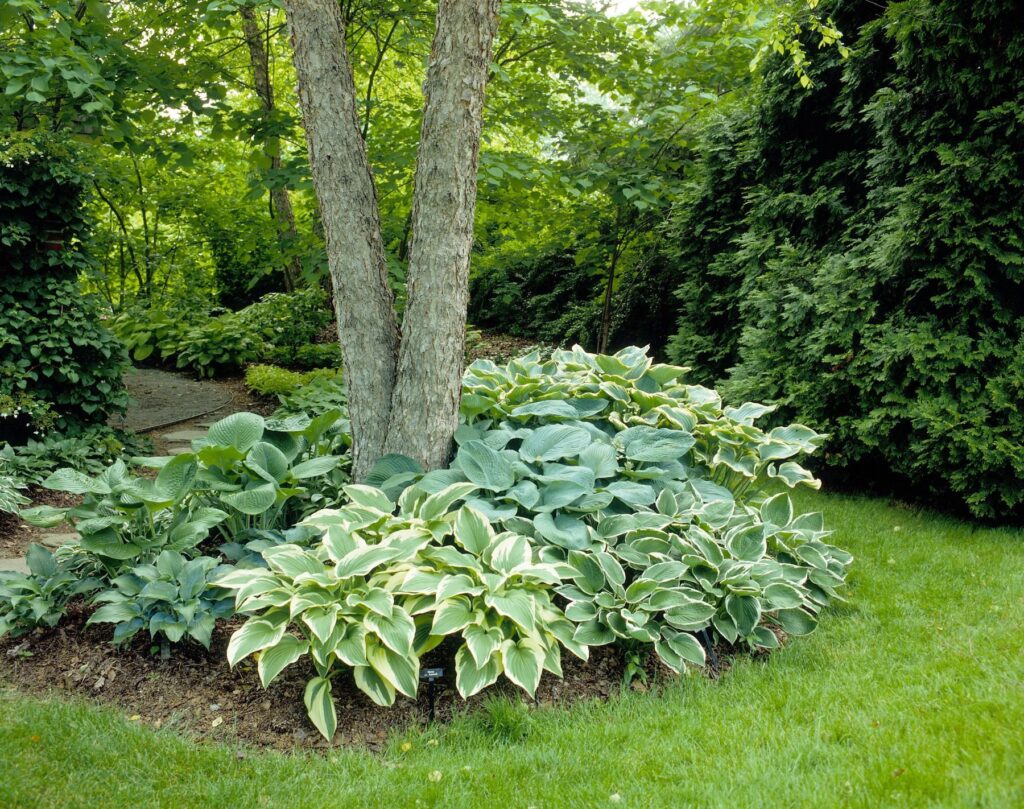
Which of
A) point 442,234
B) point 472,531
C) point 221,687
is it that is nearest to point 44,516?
point 221,687

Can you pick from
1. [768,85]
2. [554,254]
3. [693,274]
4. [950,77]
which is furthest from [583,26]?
[554,254]

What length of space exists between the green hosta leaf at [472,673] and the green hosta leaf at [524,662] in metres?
0.05

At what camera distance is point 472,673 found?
254 centimetres

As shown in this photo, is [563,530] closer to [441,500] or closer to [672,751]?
[441,500]

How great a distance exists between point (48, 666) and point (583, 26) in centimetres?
636

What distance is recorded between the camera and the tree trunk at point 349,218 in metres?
3.39

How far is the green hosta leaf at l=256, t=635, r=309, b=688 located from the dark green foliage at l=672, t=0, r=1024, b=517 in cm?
389

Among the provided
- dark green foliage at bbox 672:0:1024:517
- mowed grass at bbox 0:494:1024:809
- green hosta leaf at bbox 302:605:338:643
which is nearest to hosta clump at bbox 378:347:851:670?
mowed grass at bbox 0:494:1024:809

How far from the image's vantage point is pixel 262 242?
1034cm

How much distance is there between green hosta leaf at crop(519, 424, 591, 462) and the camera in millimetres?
3480

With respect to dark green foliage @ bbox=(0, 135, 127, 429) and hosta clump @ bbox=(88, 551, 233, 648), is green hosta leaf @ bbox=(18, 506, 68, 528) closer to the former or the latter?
hosta clump @ bbox=(88, 551, 233, 648)

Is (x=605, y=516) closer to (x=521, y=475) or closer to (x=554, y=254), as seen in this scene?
(x=521, y=475)

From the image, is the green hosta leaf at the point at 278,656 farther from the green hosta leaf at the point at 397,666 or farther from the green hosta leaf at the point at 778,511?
the green hosta leaf at the point at 778,511

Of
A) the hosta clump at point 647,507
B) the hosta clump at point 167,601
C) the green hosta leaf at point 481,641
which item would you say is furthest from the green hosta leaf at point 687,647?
the hosta clump at point 167,601
